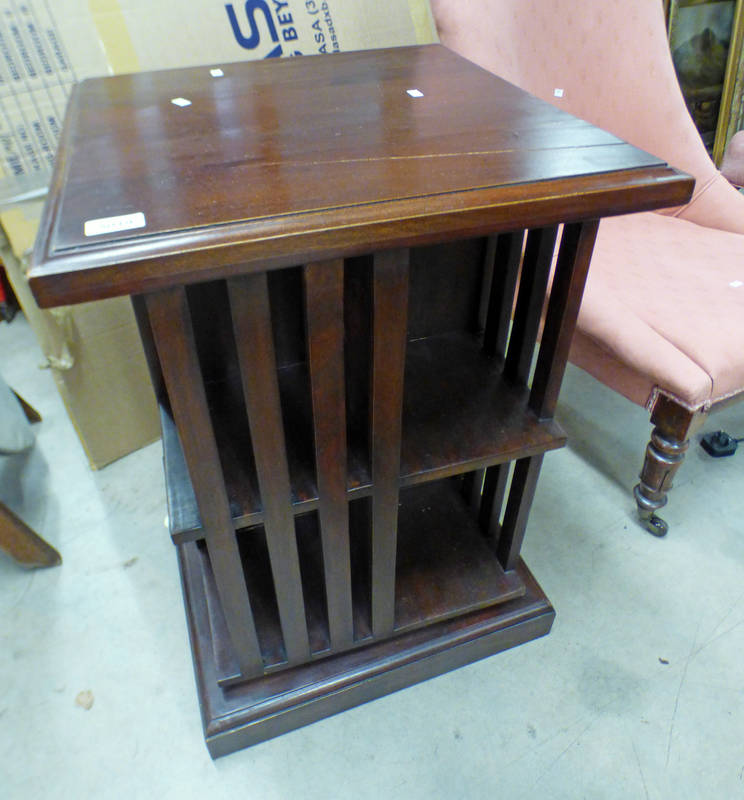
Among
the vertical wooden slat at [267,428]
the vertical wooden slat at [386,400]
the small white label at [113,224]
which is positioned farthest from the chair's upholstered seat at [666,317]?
the small white label at [113,224]

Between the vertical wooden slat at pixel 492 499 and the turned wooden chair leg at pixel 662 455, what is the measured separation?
0.30m

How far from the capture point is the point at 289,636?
2.63ft

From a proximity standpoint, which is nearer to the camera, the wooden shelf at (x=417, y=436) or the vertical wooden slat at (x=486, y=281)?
the wooden shelf at (x=417, y=436)

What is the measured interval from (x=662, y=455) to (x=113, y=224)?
91 centimetres

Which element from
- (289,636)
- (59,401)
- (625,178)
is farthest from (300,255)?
(59,401)

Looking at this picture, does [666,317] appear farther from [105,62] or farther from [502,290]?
[105,62]

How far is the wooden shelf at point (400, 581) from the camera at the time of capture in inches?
33.8

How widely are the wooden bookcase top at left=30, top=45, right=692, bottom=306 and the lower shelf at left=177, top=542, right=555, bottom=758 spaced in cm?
63

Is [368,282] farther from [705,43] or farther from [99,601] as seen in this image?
[705,43]

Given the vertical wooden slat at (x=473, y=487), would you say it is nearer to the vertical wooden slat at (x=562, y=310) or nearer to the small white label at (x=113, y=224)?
the vertical wooden slat at (x=562, y=310)

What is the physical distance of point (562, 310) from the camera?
0.67 m

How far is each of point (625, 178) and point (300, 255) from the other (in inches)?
11.8

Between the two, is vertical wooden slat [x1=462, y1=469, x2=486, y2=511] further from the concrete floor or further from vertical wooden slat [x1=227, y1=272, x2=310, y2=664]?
vertical wooden slat [x1=227, y1=272, x2=310, y2=664]

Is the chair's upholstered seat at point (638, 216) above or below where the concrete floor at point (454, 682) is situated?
above
